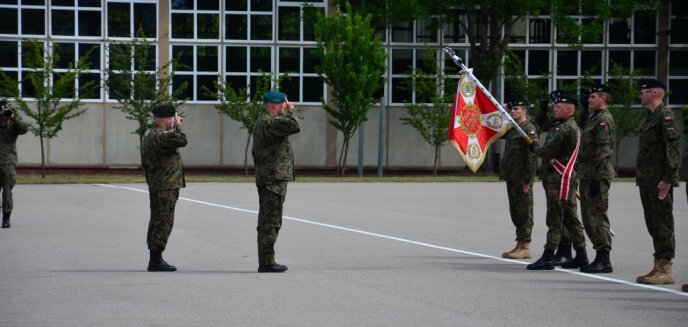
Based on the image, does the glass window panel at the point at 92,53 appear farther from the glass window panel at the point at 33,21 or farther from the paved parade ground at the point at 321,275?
the paved parade ground at the point at 321,275

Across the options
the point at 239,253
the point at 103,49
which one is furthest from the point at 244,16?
the point at 239,253

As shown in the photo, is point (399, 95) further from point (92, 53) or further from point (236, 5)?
point (92, 53)

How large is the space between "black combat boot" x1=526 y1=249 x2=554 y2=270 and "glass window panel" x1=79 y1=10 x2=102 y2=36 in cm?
3604

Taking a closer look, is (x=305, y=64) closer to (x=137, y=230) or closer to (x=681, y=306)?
(x=137, y=230)

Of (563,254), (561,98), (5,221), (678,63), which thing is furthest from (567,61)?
(561,98)

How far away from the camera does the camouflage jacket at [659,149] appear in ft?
34.2

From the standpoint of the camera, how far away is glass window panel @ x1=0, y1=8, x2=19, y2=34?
4478cm

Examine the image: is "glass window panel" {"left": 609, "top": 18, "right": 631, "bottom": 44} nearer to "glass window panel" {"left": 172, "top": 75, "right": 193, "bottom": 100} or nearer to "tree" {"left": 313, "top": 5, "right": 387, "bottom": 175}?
A: "tree" {"left": 313, "top": 5, "right": 387, "bottom": 175}

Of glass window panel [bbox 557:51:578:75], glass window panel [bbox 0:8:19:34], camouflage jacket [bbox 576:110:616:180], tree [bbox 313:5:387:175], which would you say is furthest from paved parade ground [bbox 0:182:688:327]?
glass window panel [bbox 557:51:578:75]

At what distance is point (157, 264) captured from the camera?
1173 centimetres

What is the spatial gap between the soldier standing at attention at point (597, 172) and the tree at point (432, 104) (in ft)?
101

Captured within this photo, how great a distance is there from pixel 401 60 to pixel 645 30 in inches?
427

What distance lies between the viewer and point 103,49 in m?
44.9

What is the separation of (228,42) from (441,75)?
9210 millimetres
